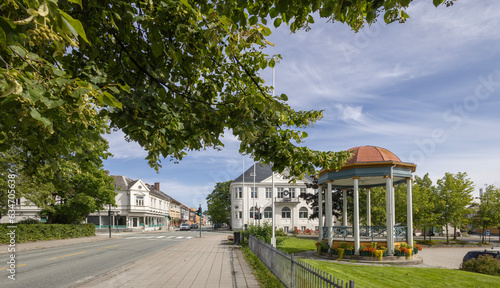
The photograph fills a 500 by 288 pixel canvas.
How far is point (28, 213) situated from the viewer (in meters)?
55.9

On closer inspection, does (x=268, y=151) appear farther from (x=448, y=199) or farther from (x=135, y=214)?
(x=135, y=214)

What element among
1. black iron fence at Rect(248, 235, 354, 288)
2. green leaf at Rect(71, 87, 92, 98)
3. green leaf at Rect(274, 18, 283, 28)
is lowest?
black iron fence at Rect(248, 235, 354, 288)

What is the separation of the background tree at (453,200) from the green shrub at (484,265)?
71.3 feet

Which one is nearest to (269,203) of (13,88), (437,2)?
(437,2)

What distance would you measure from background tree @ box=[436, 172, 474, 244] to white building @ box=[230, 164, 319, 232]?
2623 centimetres

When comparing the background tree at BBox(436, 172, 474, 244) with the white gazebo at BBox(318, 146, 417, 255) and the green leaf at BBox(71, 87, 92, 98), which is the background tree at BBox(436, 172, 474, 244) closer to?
the white gazebo at BBox(318, 146, 417, 255)

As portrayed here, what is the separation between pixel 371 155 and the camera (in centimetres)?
1798

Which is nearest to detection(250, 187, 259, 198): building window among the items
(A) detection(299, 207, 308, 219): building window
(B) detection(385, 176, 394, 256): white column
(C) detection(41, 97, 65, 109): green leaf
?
(A) detection(299, 207, 308, 219): building window

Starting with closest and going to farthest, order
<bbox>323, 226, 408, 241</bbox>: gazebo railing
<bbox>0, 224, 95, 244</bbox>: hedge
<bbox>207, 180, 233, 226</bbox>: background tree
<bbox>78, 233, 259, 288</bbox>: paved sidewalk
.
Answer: <bbox>78, 233, 259, 288</bbox>: paved sidewalk
<bbox>323, 226, 408, 241</bbox>: gazebo railing
<bbox>0, 224, 95, 244</bbox>: hedge
<bbox>207, 180, 233, 226</bbox>: background tree

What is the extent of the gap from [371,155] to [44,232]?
27.8 m

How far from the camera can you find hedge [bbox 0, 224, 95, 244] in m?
24.5

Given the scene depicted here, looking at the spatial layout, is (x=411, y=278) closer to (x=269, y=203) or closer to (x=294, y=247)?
(x=294, y=247)

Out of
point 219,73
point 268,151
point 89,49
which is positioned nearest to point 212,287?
point 268,151

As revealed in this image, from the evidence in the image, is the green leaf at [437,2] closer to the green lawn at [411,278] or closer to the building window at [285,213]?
the green lawn at [411,278]
